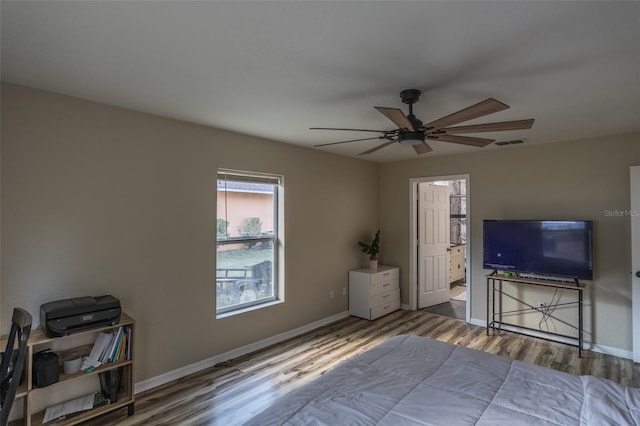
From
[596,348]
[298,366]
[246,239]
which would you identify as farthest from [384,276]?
[596,348]

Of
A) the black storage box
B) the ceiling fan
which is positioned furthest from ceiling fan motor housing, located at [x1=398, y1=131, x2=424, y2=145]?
the black storage box

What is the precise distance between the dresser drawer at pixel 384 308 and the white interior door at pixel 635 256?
9.03 ft

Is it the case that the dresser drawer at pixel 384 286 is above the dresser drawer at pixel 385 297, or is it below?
above

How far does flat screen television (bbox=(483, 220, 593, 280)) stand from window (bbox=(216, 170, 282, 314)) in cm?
275

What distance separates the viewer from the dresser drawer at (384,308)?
15.7ft

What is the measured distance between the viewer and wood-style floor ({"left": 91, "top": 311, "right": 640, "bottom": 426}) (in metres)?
2.52

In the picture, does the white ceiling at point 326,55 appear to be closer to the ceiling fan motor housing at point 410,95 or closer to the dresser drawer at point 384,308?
the ceiling fan motor housing at point 410,95

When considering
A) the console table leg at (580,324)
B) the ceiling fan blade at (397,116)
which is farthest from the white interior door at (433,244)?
the ceiling fan blade at (397,116)

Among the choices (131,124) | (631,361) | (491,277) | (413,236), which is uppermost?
(131,124)

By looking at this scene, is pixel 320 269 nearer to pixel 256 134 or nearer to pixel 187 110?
pixel 256 134

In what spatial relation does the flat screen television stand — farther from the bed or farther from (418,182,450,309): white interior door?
the bed

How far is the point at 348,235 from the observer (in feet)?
16.4

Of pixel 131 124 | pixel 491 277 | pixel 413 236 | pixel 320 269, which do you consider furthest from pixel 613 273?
pixel 131 124

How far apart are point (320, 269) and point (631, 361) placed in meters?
3.54
